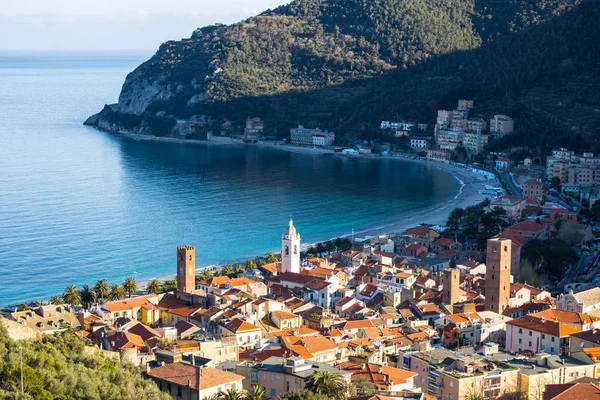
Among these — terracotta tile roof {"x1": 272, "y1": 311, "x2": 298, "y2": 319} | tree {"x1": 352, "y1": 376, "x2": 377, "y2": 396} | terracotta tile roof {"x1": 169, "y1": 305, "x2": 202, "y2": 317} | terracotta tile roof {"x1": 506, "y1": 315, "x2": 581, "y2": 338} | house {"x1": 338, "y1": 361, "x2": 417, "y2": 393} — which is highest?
tree {"x1": 352, "y1": 376, "x2": 377, "y2": 396}

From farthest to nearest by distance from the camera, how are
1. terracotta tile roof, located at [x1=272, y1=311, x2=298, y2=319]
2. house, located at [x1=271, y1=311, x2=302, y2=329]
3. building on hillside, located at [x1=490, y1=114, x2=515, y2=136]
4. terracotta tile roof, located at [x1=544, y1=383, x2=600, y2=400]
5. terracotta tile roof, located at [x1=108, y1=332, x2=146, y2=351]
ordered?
building on hillside, located at [x1=490, y1=114, x2=515, y2=136] < terracotta tile roof, located at [x1=272, y1=311, x2=298, y2=319] < house, located at [x1=271, y1=311, x2=302, y2=329] < terracotta tile roof, located at [x1=108, y1=332, x2=146, y2=351] < terracotta tile roof, located at [x1=544, y1=383, x2=600, y2=400]

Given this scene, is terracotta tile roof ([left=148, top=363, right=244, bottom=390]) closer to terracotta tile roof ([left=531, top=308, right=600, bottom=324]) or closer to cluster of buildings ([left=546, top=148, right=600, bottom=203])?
terracotta tile roof ([left=531, top=308, right=600, bottom=324])

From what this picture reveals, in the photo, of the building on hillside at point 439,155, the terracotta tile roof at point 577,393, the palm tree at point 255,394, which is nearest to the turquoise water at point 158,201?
the building on hillside at point 439,155

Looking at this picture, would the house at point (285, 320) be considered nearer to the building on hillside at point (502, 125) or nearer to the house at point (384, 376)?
the house at point (384, 376)

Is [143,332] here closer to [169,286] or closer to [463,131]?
[169,286]

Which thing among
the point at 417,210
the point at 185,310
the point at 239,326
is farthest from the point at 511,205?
the point at 239,326

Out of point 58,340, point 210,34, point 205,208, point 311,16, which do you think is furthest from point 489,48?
point 58,340

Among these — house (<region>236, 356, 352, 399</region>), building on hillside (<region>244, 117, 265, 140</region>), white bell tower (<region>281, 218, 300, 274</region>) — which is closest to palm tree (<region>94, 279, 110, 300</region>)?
white bell tower (<region>281, 218, 300, 274</region>)
